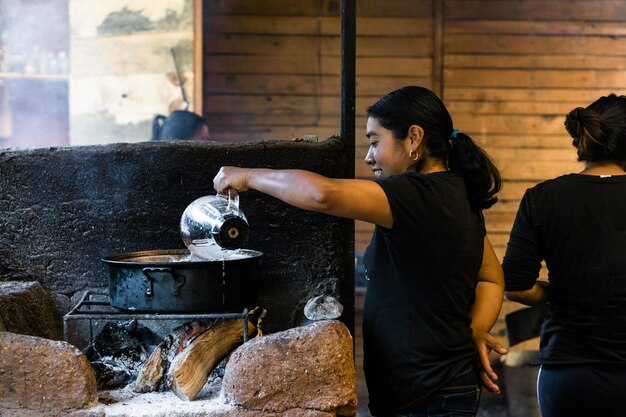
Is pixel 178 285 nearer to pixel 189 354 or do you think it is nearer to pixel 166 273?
pixel 166 273

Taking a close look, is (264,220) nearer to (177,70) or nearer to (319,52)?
(177,70)

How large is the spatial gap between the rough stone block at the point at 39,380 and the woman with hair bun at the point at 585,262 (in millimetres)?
1621

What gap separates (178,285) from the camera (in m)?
2.71

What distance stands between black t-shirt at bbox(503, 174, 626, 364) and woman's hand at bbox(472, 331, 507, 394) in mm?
215

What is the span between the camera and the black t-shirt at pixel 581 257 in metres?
2.55

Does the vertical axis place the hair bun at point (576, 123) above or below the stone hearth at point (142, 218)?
above

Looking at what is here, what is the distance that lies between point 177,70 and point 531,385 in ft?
11.9

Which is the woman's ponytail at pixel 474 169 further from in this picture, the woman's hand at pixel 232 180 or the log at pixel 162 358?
the log at pixel 162 358

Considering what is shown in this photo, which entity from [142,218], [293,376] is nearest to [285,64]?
[142,218]

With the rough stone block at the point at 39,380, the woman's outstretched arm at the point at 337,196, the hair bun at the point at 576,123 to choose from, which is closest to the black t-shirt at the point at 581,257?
the hair bun at the point at 576,123

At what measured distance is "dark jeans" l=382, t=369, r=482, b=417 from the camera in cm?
240

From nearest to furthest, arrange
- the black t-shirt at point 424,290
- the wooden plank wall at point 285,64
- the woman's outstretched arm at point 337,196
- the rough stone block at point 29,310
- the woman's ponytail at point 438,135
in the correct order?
1. the woman's outstretched arm at point 337,196
2. the black t-shirt at point 424,290
3. the woman's ponytail at point 438,135
4. the rough stone block at point 29,310
5. the wooden plank wall at point 285,64

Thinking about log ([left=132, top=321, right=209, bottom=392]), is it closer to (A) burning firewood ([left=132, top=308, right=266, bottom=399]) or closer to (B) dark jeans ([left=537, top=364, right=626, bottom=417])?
(A) burning firewood ([left=132, top=308, right=266, bottom=399])

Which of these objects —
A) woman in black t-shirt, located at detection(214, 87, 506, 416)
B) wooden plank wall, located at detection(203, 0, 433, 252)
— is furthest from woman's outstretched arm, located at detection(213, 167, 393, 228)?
wooden plank wall, located at detection(203, 0, 433, 252)
